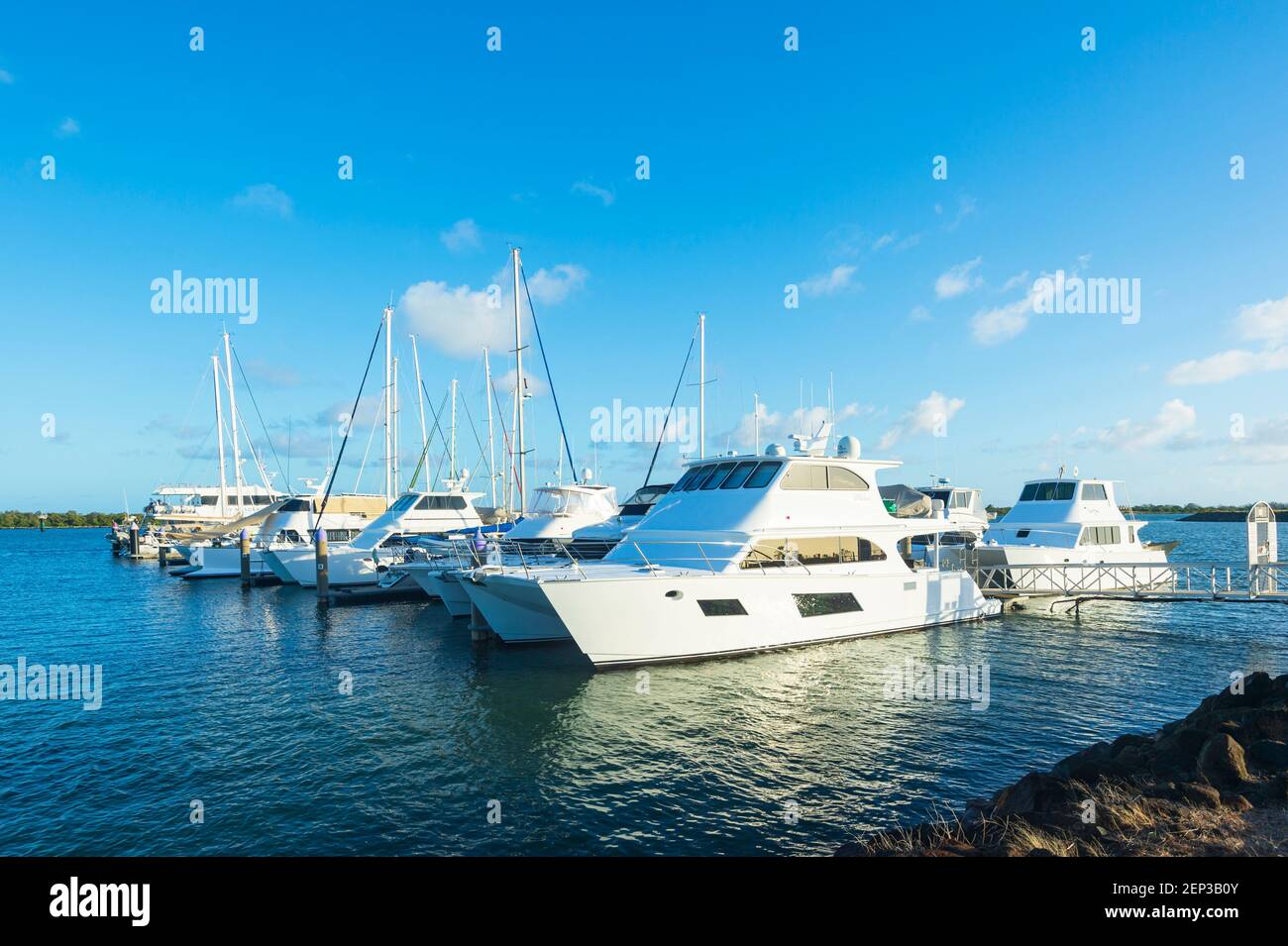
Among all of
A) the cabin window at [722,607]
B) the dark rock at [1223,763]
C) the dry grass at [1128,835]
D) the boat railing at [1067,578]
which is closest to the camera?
the dry grass at [1128,835]

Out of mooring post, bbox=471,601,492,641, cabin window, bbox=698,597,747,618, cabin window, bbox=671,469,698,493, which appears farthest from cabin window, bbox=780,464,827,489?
mooring post, bbox=471,601,492,641

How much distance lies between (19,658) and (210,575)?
2070cm

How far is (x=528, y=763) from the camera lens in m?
10.1

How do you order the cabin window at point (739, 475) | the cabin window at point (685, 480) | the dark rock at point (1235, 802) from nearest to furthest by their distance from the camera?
the dark rock at point (1235, 802) → the cabin window at point (739, 475) → the cabin window at point (685, 480)

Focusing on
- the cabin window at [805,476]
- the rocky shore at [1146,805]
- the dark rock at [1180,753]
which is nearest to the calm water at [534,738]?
the rocky shore at [1146,805]

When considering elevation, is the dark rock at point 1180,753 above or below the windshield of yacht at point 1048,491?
below

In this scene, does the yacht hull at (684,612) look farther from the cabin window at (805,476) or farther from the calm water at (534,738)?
the cabin window at (805,476)

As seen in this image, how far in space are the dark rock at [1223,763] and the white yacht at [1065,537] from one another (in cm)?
1661

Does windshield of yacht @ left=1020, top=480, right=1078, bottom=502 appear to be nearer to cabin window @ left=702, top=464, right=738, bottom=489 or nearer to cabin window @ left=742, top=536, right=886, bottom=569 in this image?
cabin window @ left=742, top=536, right=886, bottom=569

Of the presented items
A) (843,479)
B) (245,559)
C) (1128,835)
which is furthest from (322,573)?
(1128,835)

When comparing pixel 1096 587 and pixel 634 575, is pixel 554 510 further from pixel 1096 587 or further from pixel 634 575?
pixel 1096 587

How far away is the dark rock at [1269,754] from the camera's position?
7.68 m

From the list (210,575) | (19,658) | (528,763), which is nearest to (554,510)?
(19,658)

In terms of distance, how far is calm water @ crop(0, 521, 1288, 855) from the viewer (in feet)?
26.8
